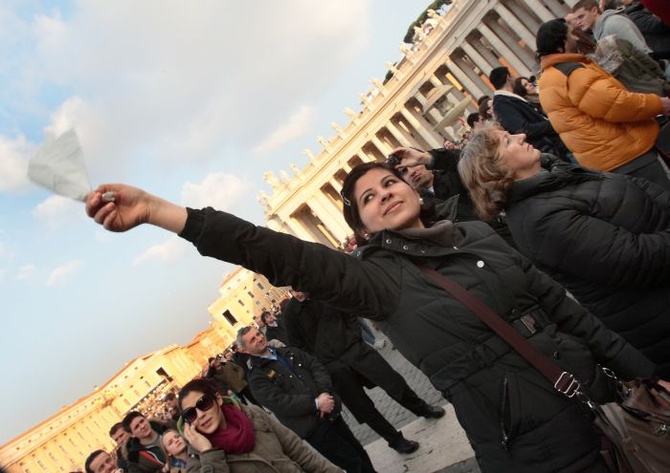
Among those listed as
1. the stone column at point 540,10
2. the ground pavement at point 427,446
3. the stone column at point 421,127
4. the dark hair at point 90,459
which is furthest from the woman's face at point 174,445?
the stone column at point 421,127

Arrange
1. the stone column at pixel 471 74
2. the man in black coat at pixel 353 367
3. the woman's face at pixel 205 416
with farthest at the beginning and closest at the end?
the stone column at pixel 471 74 < the man in black coat at pixel 353 367 < the woman's face at pixel 205 416

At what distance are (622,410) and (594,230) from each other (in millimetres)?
846

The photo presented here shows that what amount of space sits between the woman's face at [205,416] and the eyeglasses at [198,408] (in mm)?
13

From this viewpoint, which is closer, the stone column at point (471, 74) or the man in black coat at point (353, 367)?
the man in black coat at point (353, 367)

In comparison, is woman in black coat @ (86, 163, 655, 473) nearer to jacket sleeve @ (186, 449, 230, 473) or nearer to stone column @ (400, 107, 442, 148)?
jacket sleeve @ (186, 449, 230, 473)

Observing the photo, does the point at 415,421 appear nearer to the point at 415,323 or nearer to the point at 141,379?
the point at 415,323

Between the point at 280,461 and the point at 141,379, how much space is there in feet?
297

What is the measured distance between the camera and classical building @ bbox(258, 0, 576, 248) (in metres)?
32.9

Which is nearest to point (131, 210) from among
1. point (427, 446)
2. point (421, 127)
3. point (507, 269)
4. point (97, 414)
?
point (507, 269)

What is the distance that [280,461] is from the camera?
11.3 feet

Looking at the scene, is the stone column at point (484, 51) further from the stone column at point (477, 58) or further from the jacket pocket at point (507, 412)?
the jacket pocket at point (507, 412)

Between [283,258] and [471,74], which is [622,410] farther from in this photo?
[471,74]

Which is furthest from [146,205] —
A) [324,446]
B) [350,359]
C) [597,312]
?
[350,359]

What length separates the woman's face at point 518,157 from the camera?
2.76 m
